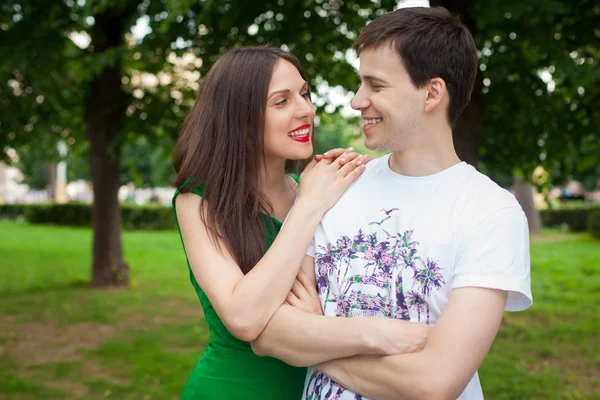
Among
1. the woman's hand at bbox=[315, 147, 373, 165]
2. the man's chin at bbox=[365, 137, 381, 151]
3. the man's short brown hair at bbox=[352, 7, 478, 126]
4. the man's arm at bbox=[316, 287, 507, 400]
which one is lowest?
the man's arm at bbox=[316, 287, 507, 400]

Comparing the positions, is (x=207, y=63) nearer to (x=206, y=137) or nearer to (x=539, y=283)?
(x=206, y=137)

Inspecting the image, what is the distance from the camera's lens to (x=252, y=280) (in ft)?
6.98

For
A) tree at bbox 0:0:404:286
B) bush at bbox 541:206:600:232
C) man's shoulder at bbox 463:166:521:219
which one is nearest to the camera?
man's shoulder at bbox 463:166:521:219

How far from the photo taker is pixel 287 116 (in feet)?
8.11

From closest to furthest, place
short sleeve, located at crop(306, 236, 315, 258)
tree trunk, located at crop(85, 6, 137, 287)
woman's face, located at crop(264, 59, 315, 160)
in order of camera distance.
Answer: short sleeve, located at crop(306, 236, 315, 258)
woman's face, located at crop(264, 59, 315, 160)
tree trunk, located at crop(85, 6, 137, 287)

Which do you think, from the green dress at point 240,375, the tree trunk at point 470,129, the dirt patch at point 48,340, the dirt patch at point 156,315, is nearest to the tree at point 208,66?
the tree trunk at point 470,129

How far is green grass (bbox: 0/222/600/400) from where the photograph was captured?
5.98 m

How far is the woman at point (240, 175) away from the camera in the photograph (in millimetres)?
2359

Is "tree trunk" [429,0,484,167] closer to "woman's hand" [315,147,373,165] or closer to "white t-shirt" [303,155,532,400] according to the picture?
"woman's hand" [315,147,373,165]

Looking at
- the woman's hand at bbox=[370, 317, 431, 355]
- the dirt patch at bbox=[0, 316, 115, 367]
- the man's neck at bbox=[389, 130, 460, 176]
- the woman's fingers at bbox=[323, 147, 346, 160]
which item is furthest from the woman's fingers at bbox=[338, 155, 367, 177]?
the dirt patch at bbox=[0, 316, 115, 367]

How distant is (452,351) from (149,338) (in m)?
6.48

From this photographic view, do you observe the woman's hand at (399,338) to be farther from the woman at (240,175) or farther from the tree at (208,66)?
the tree at (208,66)

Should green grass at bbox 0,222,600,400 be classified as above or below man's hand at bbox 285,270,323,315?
below

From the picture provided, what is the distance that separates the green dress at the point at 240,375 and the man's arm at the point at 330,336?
1.33 feet
